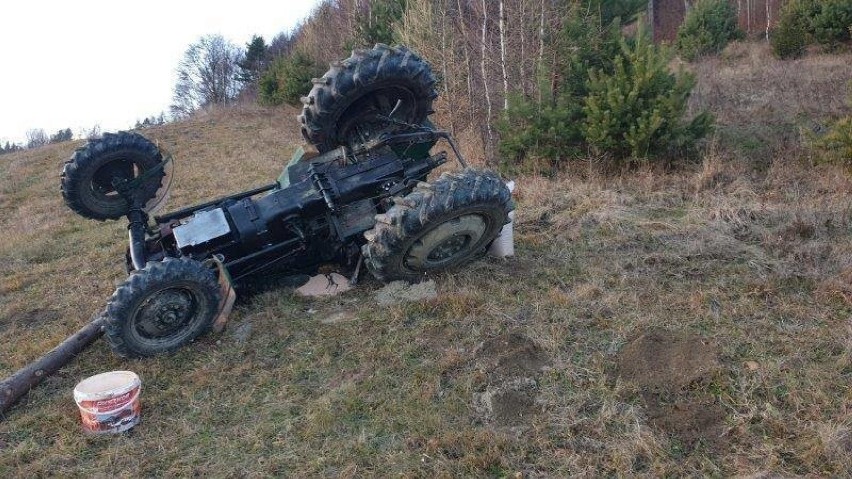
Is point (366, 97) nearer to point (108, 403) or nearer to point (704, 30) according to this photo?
point (108, 403)

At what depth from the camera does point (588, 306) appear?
4.48m

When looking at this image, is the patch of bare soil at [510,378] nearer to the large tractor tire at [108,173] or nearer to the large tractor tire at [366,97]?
the large tractor tire at [366,97]

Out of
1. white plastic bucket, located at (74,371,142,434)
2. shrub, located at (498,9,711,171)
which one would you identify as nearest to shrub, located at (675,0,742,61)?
shrub, located at (498,9,711,171)

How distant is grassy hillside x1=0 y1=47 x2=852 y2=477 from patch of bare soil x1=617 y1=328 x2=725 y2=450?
0.04 ft

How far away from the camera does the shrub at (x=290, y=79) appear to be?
19578mm

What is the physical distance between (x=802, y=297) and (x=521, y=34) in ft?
22.7

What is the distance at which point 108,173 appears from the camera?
518 cm

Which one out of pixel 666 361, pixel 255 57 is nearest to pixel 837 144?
pixel 666 361

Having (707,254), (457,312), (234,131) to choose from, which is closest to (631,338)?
(457,312)

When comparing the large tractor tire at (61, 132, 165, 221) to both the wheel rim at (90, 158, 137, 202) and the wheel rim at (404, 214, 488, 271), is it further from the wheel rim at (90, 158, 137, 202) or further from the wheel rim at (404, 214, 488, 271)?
the wheel rim at (404, 214, 488, 271)

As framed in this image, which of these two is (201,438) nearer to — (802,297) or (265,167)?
(802,297)

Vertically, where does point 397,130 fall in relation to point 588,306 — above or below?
above

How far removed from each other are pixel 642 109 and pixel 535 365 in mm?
5086

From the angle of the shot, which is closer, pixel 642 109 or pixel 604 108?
pixel 642 109
